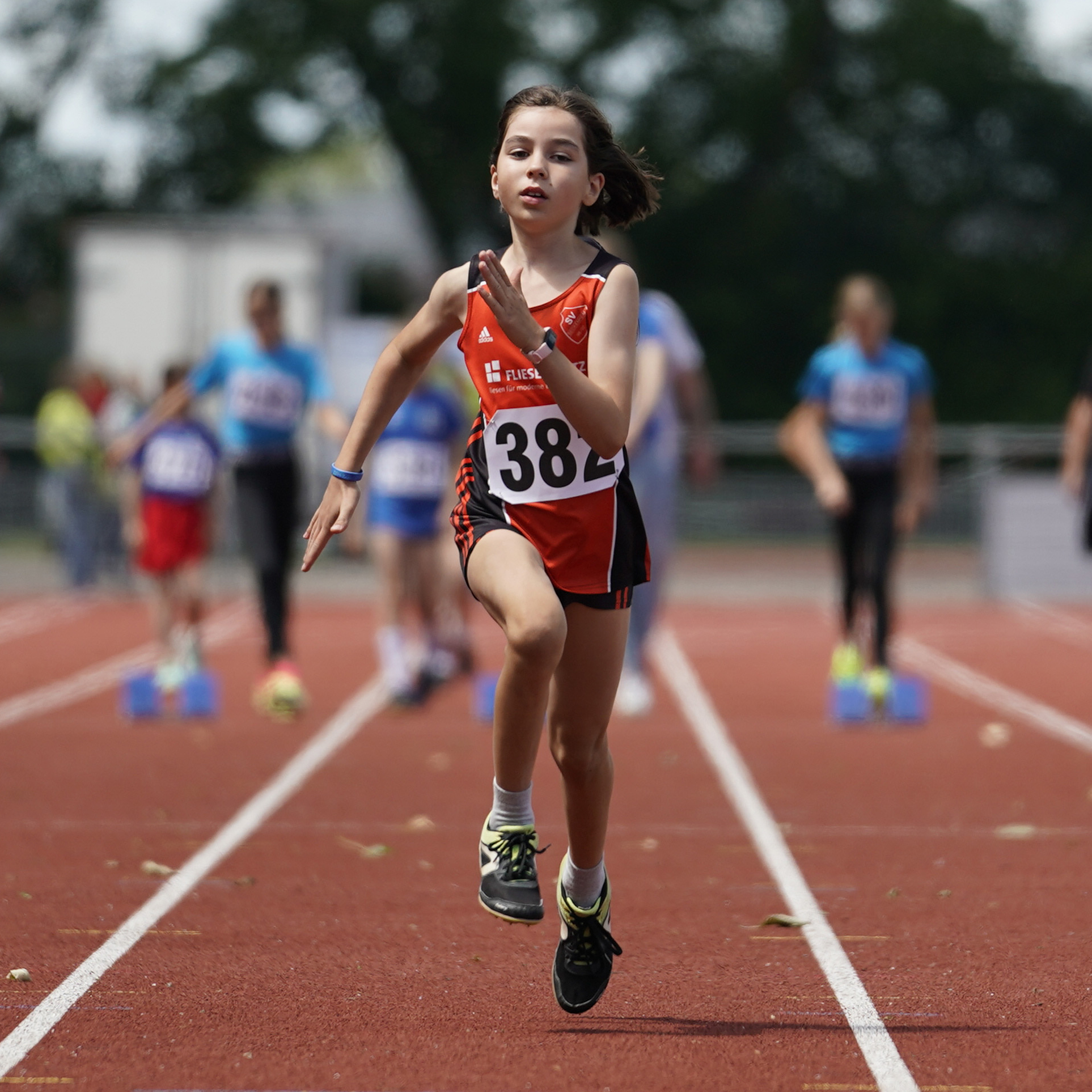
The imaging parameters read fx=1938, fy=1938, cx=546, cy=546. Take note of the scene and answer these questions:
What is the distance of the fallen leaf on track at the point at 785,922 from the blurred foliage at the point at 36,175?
31.4 metres

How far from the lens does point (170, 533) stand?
11234 mm

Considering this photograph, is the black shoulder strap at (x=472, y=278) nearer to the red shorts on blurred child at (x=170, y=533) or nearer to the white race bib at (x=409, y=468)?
the white race bib at (x=409, y=468)

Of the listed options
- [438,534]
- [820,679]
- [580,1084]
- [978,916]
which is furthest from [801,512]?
[580,1084]

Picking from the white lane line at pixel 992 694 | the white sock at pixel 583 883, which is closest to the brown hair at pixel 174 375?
the white lane line at pixel 992 694

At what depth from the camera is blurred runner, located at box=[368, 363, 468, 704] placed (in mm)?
10852

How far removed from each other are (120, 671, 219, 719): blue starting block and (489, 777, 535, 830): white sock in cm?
627

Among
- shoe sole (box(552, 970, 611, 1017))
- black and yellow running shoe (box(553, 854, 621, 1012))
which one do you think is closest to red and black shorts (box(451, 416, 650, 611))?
black and yellow running shoe (box(553, 854, 621, 1012))

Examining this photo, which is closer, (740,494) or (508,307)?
(508,307)

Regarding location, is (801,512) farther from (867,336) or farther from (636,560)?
(636,560)

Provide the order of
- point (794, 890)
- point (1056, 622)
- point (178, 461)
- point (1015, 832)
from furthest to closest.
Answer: point (1056, 622) → point (178, 461) → point (1015, 832) → point (794, 890)

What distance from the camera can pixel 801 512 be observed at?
2178 centimetres

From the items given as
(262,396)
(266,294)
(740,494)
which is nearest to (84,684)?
(262,396)

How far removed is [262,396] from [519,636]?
21.5 feet

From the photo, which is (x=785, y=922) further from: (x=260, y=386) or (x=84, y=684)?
(x=84, y=684)
